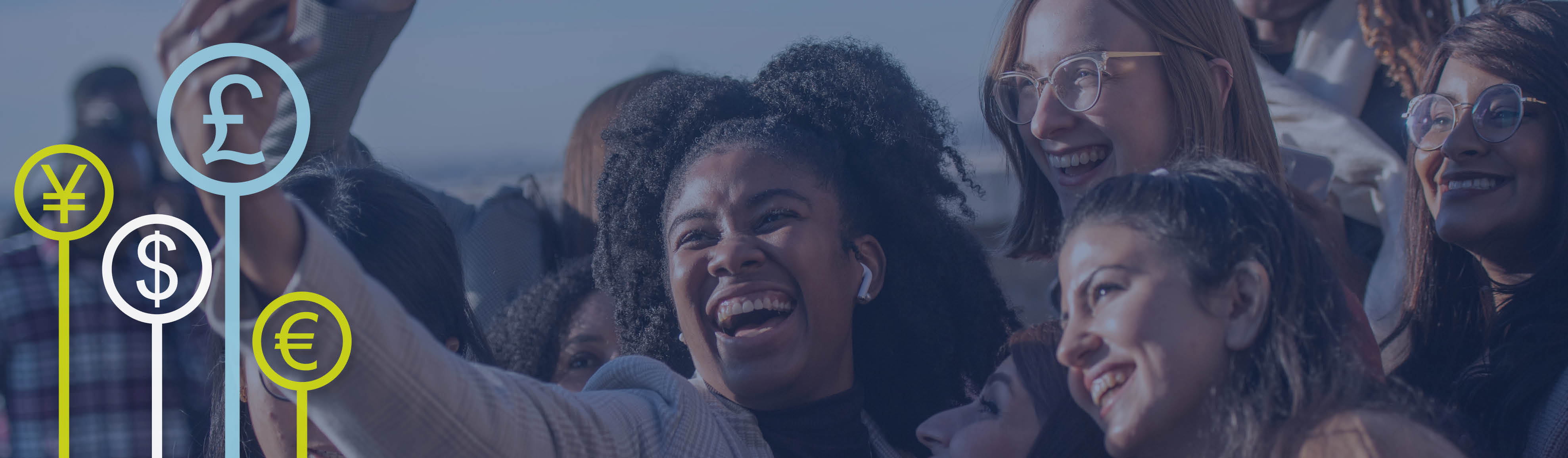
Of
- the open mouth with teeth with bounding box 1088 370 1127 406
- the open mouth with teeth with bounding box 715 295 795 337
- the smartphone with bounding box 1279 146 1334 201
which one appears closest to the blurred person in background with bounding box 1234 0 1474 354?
the smartphone with bounding box 1279 146 1334 201

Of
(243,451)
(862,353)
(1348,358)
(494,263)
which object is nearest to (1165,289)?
(1348,358)

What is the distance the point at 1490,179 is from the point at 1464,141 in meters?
0.10

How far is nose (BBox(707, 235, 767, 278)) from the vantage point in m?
2.41

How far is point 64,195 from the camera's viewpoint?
172 cm

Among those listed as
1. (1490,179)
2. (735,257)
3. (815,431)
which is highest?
(1490,179)

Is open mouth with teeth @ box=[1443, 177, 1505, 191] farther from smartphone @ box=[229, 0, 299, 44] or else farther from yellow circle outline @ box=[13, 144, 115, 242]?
yellow circle outline @ box=[13, 144, 115, 242]

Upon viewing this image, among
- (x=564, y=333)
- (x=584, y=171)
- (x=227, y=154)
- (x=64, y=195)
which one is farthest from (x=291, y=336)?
(x=584, y=171)

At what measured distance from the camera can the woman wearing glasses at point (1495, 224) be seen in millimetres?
2248

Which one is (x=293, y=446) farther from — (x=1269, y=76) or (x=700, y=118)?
(x=1269, y=76)

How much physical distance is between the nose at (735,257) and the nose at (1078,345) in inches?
29.6

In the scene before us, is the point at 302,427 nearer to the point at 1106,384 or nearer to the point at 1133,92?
the point at 1106,384

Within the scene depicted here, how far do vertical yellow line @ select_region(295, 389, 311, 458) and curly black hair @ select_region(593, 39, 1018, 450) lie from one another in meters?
0.83

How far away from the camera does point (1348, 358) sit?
1.77 metres

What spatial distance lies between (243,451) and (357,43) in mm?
826
